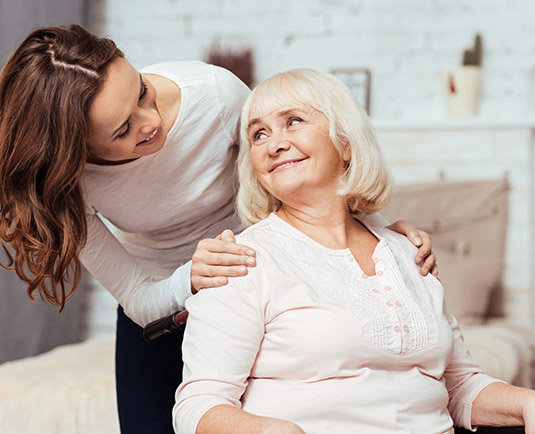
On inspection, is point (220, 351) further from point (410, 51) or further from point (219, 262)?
point (410, 51)

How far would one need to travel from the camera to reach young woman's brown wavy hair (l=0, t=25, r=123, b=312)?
1.30 metres

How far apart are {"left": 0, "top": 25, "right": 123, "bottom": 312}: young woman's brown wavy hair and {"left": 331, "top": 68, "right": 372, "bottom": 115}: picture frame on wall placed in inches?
89.7

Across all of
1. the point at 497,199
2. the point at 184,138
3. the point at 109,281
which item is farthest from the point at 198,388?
the point at 497,199

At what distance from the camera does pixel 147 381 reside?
66.1 inches

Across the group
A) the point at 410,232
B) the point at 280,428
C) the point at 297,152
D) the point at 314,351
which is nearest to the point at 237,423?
the point at 280,428

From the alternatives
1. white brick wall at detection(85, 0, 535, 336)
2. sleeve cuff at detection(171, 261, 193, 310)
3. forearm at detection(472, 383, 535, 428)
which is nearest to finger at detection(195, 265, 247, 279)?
sleeve cuff at detection(171, 261, 193, 310)

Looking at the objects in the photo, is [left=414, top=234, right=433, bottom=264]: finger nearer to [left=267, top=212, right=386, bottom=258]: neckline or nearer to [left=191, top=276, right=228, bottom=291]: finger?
[left=267, top=212, right=386, bottom=258]: neckline

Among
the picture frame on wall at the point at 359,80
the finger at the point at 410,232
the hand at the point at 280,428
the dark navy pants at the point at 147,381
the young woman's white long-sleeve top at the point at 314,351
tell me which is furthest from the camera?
the picture frame on wall at the point at 359,80

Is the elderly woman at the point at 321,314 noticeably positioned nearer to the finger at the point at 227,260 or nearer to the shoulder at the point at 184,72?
the finger at the point at 227,260

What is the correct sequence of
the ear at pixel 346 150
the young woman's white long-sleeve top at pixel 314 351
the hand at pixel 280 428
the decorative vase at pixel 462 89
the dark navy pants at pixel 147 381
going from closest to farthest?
the hand at pixel 280 428 → the young woman's white long-sleeve top at pixel 314 351 → the ear at pixel 346 150 → the dark navy pants at pixel 147 381 → the decorative vase at pixel 462 89

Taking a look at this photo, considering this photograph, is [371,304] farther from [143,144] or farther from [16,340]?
[16,340]

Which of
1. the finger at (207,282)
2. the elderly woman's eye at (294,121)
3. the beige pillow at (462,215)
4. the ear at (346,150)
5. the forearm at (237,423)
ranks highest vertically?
the elderly woman's eye at (294,121)

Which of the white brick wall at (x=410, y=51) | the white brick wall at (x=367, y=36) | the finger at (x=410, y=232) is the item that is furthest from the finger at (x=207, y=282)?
the white brick wall at (x=367, y=36)

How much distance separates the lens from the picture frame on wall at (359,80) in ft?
11.6
